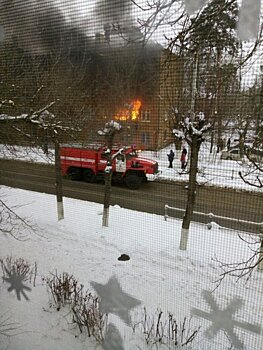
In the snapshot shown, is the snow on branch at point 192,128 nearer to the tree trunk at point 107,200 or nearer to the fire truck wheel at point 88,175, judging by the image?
the tree trunk at point 107,200

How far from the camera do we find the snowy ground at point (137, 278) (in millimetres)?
888

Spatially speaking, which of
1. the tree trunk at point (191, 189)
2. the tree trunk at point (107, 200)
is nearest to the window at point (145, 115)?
the tree trunk at point (191, 189)

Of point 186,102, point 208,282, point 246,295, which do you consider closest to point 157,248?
point 208,282

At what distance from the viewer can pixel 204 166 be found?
1303 mm

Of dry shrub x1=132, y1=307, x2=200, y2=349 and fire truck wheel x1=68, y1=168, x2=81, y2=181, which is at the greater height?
fire truck wheel x1=68, y1=168, x2=81, y2=181

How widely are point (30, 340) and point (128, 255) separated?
0.48m

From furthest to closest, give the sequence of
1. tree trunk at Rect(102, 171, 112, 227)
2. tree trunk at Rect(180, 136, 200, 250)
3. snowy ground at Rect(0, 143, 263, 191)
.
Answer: tree trunk at Rect(102, 171, 112, 227) → tree trunk at Rect(180, 136, 200, 250) → snowy ground at Rect(0, 143, 263, 191)

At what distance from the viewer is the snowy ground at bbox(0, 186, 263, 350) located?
888 millimetres

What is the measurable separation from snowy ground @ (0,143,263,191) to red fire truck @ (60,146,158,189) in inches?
2.3

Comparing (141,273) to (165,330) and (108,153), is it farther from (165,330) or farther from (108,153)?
(108,153)

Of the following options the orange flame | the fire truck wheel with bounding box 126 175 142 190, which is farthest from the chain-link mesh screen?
the fire truck wheel with bounding box 126 175 142 190

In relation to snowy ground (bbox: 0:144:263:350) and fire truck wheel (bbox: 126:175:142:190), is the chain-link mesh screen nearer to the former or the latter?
snowy ground (bbox: 0:144:263:350)

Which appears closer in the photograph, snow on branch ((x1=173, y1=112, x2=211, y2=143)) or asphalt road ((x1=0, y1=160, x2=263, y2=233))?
snow on branch ((x1=173, y1=112, x2=211, y2=143))

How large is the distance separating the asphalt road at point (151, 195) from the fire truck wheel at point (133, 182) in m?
0.03
